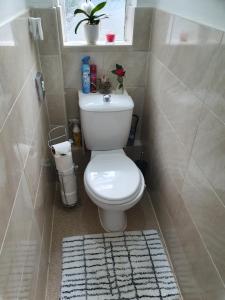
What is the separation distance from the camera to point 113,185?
1.37 m

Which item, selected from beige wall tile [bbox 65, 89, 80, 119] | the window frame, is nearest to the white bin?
beige wall tile [bbox 65, 89, 80, 119]

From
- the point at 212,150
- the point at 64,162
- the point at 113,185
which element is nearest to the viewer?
the point at 212,150

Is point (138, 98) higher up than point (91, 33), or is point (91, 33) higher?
point (91, 33)

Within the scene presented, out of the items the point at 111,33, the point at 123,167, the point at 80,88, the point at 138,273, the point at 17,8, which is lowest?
the point at 138,273

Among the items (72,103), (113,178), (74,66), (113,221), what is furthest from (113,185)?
(74,66)

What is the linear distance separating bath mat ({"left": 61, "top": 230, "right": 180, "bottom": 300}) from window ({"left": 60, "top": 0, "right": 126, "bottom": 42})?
4.89 feet

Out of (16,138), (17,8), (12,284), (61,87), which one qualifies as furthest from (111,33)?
(12,284)

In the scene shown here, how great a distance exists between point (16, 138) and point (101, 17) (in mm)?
1244

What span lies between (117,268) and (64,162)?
753 millimetres

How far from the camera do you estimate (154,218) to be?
1710mm

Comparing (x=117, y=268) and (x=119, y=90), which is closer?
(x=117, y=268)

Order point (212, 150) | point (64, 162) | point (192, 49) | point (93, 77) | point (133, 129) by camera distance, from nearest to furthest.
Answer: point (212, 150), point (192, 49), point (64, 162), point (93, 77), point (133, 129)

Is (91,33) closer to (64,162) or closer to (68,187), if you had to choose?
(64,162)

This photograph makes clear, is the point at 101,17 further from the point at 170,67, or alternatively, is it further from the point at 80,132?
the point at 80,132
